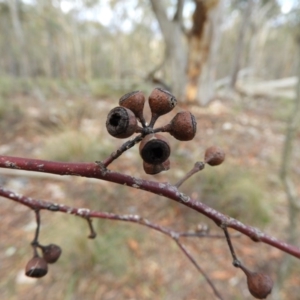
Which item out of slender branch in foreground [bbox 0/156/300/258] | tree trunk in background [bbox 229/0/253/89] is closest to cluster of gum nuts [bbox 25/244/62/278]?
slender branch in foreground [bbox 0/156/300/258]

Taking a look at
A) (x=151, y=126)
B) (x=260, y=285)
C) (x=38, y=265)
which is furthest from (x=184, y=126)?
(x=38, y=265)

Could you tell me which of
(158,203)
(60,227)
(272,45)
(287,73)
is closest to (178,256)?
(158,203)

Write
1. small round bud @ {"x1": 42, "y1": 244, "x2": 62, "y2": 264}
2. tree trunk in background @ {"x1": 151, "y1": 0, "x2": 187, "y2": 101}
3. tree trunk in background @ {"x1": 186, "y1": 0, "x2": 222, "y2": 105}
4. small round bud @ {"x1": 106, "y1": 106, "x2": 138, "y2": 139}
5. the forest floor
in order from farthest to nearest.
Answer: tree trunk in background @ {"x1": 151, "y1": 0, "x2": 187, "y2": 101} < tree trunk in background @ {"x1": 186, "y1": 0, "x2": 222, "y2": 105} < the forest floor < small round bud @ {"x1": 42, "y1": 244, "x2": 62, "y2": 264} < small round bud @ {"x1": 106, "y1": 106, "x2": 138, "y2": 139}

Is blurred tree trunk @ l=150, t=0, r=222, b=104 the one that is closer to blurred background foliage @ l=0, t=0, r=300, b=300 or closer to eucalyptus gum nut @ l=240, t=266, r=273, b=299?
blurred background foliage @ l=0, t=0, r=300, b=300

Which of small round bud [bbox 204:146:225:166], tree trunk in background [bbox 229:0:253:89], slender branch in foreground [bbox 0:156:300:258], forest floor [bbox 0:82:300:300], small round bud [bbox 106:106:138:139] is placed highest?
small round bud [bbox 106:106:138:139]

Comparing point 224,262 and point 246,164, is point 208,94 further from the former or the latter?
point 224,262

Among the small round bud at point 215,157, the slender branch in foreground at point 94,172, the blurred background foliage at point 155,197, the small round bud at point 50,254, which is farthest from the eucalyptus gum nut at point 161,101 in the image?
the blurred background foliage at point 155,197

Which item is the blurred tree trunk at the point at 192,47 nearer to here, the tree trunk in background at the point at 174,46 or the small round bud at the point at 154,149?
the tree trunk in background at the point at 174,46
